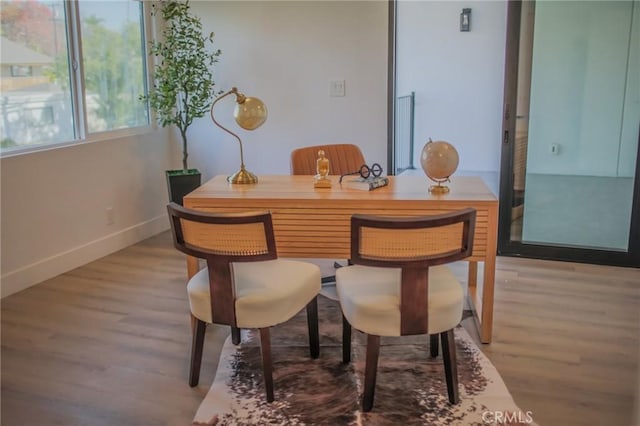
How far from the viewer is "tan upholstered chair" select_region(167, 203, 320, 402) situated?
2.13m

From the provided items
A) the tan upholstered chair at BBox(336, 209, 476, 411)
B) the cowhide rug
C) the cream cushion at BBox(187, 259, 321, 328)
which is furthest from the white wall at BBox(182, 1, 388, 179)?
the tan upholstered chair at BBox(336, 209, 476, 411)

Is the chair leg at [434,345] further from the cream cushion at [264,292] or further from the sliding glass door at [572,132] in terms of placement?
the sliding glass door at [572,132]

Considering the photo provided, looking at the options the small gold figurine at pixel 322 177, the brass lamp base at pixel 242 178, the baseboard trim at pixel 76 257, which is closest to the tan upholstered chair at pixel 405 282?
the small gold figurine at pixel 322 177

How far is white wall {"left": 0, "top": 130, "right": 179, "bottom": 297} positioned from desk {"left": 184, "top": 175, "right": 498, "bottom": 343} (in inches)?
57.8

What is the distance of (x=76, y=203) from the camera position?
4.09m

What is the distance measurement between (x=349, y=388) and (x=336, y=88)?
278 centimetres

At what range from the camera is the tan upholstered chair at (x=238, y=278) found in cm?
213

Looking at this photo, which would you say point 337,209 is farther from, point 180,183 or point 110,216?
point 110,216

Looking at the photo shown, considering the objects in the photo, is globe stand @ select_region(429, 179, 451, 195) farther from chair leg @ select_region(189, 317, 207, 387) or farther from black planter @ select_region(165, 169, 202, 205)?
black planter @ select_region(165, 169, 202, 205)

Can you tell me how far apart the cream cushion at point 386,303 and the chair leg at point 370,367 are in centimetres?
4

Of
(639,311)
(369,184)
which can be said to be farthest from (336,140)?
(639,311)

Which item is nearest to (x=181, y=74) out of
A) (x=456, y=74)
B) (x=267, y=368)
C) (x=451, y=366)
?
(x=267, y=368)

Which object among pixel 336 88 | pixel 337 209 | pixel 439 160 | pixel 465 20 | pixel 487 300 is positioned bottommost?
pixel 487 300

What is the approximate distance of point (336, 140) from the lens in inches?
185
